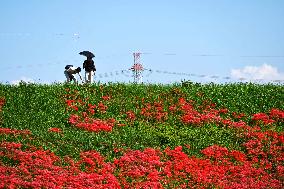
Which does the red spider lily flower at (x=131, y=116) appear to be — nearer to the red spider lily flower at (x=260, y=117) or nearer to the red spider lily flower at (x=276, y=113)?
the red spider lily flower at (x=260, y=117)

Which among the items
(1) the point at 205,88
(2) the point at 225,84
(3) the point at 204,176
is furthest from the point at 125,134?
(2) the point at 225,84

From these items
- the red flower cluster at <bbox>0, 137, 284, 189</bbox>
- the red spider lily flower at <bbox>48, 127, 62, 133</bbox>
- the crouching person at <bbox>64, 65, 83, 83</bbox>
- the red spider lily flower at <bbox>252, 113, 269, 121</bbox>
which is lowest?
the red flower cluster at <bbox>0, 137, 284, 189</bbox>

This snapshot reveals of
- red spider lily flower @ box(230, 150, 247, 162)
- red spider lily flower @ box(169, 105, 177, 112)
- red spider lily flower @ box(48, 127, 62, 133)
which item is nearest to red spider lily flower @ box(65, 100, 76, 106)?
red spider lily flower @ box(48, 127, 62, 133)

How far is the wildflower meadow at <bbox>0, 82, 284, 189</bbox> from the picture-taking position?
754 inches

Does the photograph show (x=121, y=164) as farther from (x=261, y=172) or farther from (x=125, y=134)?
(x=261, y=172)

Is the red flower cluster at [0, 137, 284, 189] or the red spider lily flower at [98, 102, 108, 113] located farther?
the red spider lily flower at [98, 102, 108, 113]

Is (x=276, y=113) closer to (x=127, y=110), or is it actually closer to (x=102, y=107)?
(x=127, y=110)

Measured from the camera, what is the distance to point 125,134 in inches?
965

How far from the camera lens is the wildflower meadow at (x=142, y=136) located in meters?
19.2

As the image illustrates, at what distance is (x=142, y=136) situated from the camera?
80.3 ft

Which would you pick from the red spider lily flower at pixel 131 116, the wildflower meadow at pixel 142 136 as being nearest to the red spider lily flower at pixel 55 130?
the wildflower meadow at pixel 142 136

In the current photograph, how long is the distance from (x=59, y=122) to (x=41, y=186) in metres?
9.74

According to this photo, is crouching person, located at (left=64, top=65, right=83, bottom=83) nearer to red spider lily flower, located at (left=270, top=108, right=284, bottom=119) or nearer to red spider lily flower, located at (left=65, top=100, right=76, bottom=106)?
red spider lily flower, located at (left=65, top=100, right=76, bottom=106)

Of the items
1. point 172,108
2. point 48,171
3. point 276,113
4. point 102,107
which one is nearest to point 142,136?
point 102,107
